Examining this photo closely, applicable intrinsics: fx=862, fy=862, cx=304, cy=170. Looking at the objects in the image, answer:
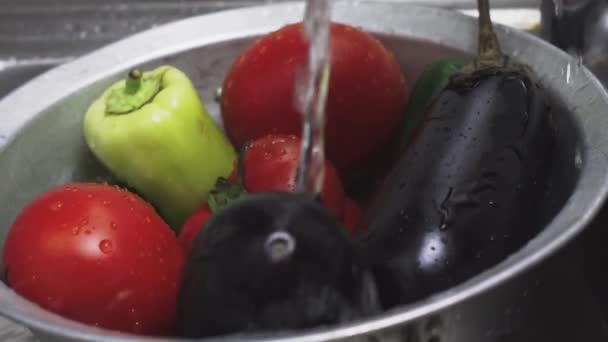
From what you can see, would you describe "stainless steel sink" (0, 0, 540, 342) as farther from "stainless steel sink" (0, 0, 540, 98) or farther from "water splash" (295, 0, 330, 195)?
"water splash" (295, 0, 330, 195)

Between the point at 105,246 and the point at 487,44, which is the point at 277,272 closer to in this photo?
the point at 105,246

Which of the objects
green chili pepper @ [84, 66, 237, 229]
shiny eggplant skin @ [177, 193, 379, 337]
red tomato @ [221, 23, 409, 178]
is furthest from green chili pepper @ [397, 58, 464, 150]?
shiny eggplant skin @ [177, 193, 379, 337]

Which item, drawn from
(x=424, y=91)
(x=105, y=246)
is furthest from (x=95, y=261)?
(x=424, y=91)

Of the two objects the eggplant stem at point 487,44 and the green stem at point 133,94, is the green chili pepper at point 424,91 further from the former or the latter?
the green stem at point 133,94

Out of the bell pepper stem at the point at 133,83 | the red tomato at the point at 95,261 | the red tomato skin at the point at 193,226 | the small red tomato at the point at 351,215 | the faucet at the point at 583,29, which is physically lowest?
the small red tomato at the point at 351,215

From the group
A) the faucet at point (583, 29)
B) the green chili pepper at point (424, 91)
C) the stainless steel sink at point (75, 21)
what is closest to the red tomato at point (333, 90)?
the green chili pepper at point (424, 91)

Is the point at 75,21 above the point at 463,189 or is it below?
below
